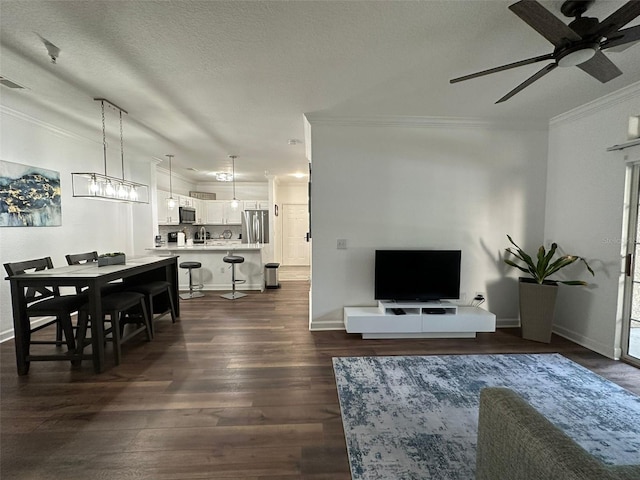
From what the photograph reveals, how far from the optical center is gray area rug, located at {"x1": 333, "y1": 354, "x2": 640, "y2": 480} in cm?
171

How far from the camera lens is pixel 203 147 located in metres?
4.96

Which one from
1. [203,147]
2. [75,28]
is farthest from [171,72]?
[203,147]

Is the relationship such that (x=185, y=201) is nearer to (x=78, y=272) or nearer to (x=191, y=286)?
(x=191, y=286)

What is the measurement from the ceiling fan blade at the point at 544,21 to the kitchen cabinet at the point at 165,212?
21.4 ft

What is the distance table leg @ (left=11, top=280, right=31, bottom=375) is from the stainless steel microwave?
14.1 feet

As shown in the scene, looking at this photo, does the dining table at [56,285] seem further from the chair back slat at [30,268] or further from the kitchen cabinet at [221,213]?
the kitchen cabinet at [221,213]

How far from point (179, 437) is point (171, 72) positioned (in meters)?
2.90

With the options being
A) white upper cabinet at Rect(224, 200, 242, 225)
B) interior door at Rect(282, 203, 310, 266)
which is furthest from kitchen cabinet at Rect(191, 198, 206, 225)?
interior door at Rect(282, 203, 310, 266)

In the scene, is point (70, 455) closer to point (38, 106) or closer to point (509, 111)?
point (38, 106)

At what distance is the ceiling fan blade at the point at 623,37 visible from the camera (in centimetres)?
154

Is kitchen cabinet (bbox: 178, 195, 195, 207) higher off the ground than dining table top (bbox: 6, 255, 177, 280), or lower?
higher

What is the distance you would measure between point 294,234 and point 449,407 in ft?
23.6

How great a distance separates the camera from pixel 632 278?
2.96 metres

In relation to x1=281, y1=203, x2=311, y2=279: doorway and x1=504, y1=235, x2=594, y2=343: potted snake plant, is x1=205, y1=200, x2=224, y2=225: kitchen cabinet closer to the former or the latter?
x1=281, y1=203, x2=311, y2=279: doorway
